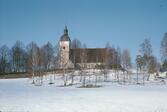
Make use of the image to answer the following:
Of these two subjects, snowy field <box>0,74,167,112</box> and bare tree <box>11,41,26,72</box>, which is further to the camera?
bare tree <box>11,41,26,72</box>

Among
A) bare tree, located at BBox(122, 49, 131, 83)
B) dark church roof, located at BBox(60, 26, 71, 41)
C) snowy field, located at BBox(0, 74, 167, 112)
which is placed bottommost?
snowy field, located at BBox(0, 74, 167, 112)

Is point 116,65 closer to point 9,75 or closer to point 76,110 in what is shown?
point 9,75

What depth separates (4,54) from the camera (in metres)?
104

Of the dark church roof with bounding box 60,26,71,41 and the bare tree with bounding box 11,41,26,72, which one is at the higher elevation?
the dark church roof with bounding box 60,26,71,41

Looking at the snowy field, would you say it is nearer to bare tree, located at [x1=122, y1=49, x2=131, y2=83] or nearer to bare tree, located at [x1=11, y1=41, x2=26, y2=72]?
bare tree, located at [x1=122, y1=49, x2=131, y2=83]

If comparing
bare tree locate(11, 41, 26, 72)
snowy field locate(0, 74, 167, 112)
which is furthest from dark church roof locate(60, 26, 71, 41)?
snowy field locate(0, 74, 167, 112)

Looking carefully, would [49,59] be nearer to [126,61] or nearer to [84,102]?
[126,61]

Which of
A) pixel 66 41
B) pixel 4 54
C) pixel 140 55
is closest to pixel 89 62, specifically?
pixel 66 41

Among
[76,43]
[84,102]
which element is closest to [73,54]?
[76,43]

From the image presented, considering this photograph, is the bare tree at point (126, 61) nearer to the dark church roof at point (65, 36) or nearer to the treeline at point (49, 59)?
the treeline at point (49, 59)

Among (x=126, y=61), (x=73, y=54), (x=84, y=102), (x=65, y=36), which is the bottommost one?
(x=84, y=102)

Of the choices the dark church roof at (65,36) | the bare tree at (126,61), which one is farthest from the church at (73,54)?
the bare tree at (126,61)

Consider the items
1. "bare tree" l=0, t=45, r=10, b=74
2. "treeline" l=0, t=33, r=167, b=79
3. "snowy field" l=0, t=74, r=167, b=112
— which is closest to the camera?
"snowy field" l=0, t=74, r=167, b=112

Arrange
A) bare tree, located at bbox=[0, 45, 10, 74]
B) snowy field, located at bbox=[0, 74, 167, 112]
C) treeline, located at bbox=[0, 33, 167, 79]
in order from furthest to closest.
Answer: bare tree, located at bbox=[0, 45, 10, 74]
treeline, located at bbox=[0, 33, 167, 79]
snowy field, located at bbox=[0, 74, 167, 112]
